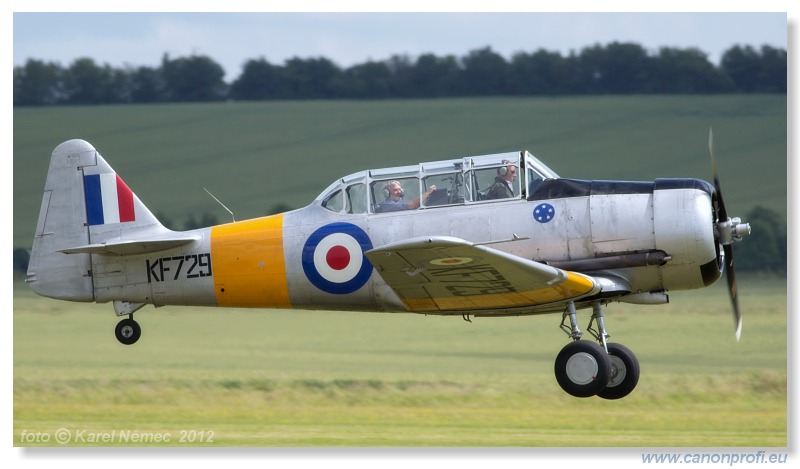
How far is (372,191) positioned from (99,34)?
20.9 metres

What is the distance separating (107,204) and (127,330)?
1305mm

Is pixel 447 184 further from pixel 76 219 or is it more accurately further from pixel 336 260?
pixel 76 219

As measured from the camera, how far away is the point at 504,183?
401 inches

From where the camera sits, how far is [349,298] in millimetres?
10648

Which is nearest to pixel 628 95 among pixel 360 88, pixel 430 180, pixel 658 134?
pixel 658 134

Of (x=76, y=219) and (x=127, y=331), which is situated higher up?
(x=76, y=219)

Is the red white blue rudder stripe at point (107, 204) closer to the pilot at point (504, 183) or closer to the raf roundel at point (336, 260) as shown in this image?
the raf roundel at point (336, 260)

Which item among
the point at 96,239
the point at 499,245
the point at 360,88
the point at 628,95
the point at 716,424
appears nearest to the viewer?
the point at 499,245

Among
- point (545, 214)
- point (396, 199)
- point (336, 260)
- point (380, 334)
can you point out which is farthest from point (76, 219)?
point (380, 334)

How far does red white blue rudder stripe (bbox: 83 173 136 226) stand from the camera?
37.7ft

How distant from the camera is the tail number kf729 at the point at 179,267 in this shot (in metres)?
10.9

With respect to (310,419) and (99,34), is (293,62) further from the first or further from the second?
(310,419)

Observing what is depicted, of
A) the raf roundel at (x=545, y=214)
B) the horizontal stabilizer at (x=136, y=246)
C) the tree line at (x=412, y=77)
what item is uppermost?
the tree line at (x=412, y=77)

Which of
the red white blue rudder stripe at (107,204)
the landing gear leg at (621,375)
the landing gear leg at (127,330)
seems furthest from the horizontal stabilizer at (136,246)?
the landing gear leg at (621,375)
